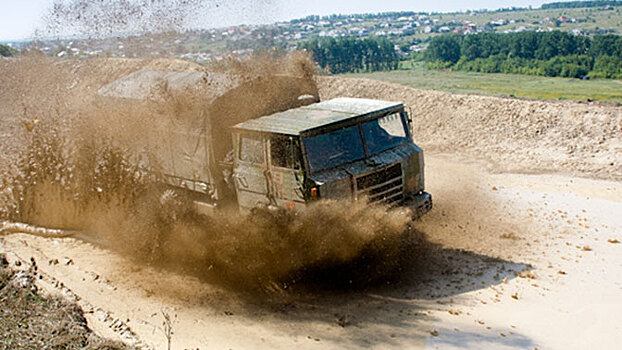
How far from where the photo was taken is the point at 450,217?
13.1 meters

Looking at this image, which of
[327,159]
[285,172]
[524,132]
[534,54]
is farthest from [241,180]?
[534,54]

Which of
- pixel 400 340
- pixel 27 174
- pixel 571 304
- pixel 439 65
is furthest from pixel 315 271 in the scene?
pixel 439 65

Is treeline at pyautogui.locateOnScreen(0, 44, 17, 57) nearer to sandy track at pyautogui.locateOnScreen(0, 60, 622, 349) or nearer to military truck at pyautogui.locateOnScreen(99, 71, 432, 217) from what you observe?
sandy track at pyautogui.locateOnScreen(0, 60, 622, 349)

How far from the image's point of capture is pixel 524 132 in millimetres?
20312

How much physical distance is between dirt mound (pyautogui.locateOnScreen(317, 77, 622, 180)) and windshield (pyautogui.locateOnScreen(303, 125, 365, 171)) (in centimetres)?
994

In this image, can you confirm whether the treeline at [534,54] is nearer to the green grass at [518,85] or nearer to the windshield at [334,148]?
the green grass at [518,85]

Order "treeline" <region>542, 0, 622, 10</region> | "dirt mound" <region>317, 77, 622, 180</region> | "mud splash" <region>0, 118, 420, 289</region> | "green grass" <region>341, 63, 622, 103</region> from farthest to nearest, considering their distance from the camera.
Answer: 1. "treeline" <region>542, 0, 622, 10</region>
2. "green grass" <region>341, 63, 622, 103</region>
3. "dirt mound" <region>317, 77, 622, 180</region>
4. "mud splash" <region>0, 118, 420, 289</region>

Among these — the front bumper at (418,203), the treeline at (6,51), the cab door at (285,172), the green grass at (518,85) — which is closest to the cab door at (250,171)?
the cab door at (285,172)

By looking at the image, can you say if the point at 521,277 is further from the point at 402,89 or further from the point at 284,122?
the point at 402,89

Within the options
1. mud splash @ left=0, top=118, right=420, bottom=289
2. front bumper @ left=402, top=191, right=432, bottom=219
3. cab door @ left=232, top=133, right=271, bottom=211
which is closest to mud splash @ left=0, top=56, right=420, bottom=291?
mud splash @ left=0, top=118, right=420, bottom=289

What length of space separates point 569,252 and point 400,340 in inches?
213

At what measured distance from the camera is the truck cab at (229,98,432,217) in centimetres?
882

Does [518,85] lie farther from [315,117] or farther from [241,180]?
[241,180]

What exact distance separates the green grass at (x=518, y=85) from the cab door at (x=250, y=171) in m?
20.3
